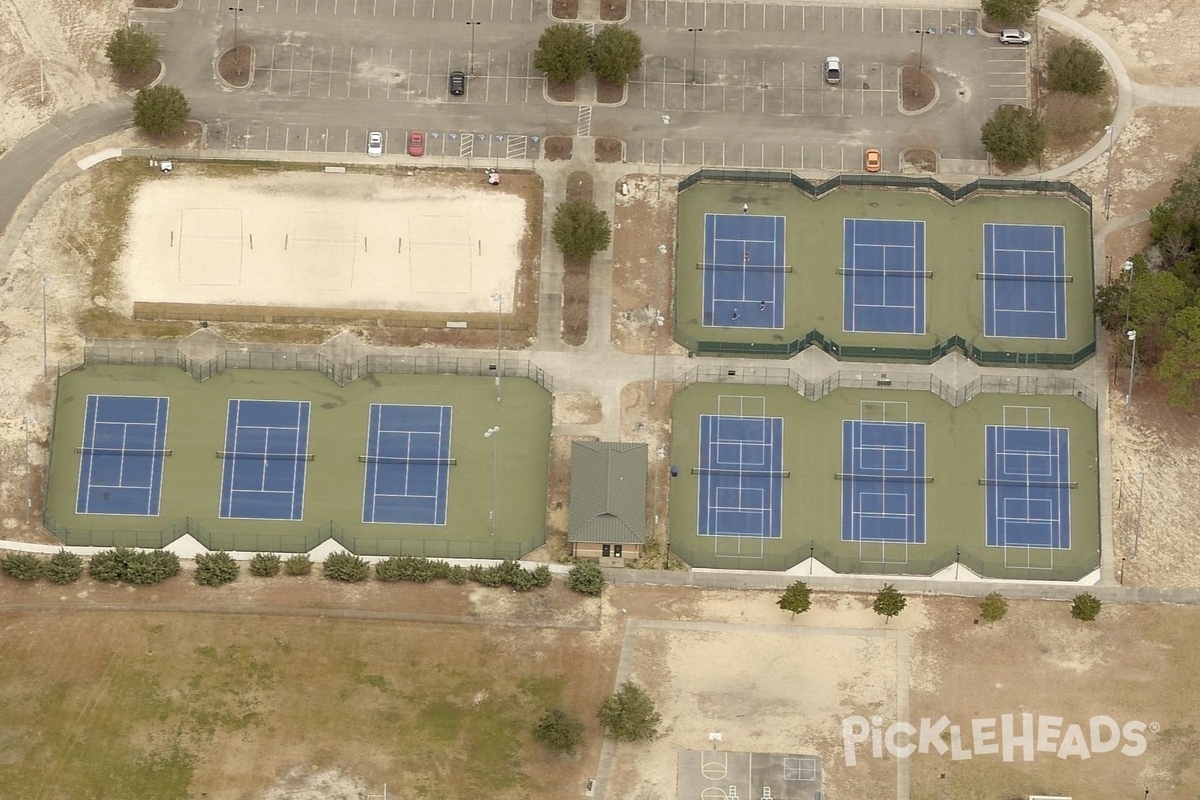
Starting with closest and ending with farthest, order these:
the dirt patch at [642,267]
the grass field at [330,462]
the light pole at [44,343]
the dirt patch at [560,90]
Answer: the grass field at [330,462] → the light pole at [44,343] → the dirt patch at [642,267] → the dirt patch at [560,90]

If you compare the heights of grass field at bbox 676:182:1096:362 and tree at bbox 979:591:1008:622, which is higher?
grass field at bbox 676:182:1096:362

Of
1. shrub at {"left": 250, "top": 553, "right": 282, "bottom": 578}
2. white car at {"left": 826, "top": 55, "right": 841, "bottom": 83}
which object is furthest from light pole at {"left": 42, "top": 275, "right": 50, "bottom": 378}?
white car at {"left": 826, "top": 55, "right": 841, "bottom": 83}

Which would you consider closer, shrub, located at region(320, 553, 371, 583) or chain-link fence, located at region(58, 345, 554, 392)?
shrub, located at region(320, 553, 371, 583)

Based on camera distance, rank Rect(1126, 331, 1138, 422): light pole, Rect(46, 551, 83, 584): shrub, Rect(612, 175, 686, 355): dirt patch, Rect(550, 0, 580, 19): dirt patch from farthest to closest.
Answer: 1. Rect(550, 0, 580, 19): dirt patch
2. Rect(612, 175, 686, 355): dirt patch
3. Rect(1126, 331, 1138, 422): light pole
4. Rect(46, 551, 83, 584): shrub

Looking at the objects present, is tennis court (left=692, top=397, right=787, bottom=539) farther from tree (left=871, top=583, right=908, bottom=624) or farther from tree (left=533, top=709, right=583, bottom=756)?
tree (left=533, top=709, right=583, bottom=756)

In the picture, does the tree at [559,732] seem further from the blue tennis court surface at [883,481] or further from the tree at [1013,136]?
the tree at [1013,136]

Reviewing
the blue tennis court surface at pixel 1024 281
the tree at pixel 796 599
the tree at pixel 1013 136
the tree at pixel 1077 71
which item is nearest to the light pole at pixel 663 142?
the tree at pixel 1013 136
